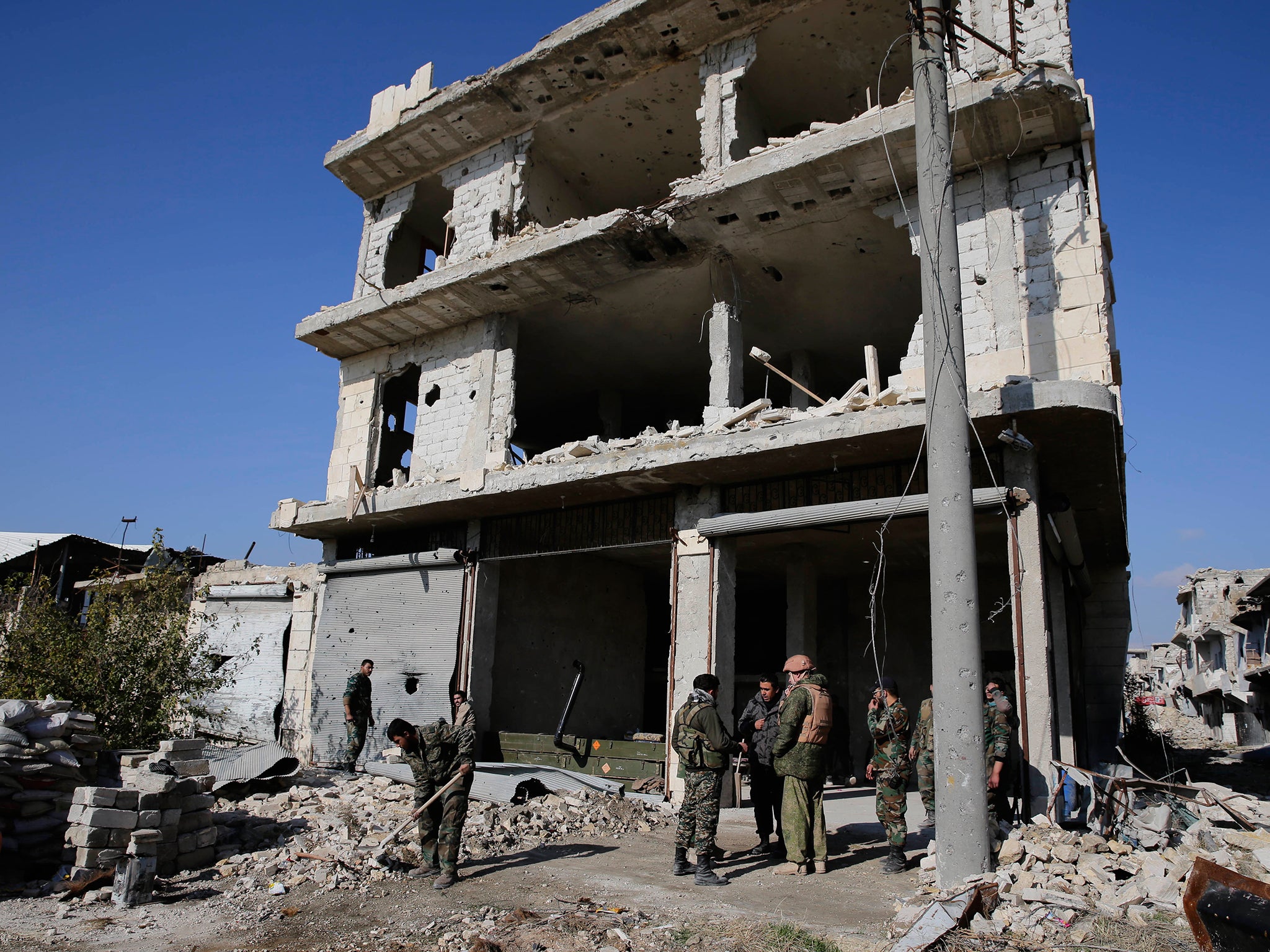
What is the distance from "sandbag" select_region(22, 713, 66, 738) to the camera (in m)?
8.28

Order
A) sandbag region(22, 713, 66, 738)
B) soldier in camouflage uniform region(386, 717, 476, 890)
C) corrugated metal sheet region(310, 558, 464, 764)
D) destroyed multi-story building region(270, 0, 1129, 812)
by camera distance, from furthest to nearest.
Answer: corrugated metal sheet region(310, 558, 464, 764) < destroyed multi-story building region(270, 0, 1129, 812) < sandbag region(22, 713, 66, 738) < soldier in camouflage uniform region(386, 717, 476, 890)

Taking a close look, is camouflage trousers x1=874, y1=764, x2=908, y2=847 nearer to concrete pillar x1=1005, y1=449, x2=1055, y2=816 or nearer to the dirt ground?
the dirt ground

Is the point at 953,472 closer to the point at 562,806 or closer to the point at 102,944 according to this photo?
the point at 562,806

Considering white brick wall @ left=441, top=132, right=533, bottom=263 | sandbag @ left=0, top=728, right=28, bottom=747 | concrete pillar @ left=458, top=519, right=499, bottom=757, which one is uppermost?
white brick wall @ left=441, top=132, right=533, bottom=263

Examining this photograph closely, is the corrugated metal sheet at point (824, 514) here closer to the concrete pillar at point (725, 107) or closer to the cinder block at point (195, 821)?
the concrete pillar at point (725, 107)

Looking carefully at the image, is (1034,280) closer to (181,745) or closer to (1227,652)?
(181,745)

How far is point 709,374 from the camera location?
44.8 feet

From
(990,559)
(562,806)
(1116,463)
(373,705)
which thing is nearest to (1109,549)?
(990,559)

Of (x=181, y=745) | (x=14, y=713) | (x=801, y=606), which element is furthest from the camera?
(x=801, y=606)

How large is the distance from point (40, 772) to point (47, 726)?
0.53 m

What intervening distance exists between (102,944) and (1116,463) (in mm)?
9823

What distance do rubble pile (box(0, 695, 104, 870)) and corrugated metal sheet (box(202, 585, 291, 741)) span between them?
551cm

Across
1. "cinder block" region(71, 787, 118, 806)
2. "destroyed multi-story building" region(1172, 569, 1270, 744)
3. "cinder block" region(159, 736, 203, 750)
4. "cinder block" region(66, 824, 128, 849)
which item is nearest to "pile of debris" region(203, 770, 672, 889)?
"cinder block" region(159, 736, 203, 750)

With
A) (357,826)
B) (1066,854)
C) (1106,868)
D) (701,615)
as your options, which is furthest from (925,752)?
(357,826)
